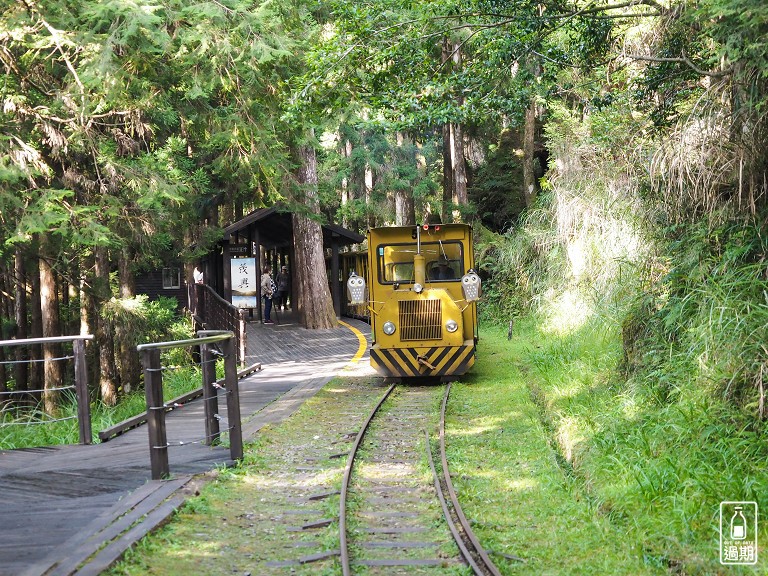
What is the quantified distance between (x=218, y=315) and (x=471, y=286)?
28.9 ft

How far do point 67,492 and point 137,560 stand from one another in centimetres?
184

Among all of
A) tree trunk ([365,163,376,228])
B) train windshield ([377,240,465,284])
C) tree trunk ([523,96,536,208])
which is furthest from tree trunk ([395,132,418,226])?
train windshield ([377,240,465,284])

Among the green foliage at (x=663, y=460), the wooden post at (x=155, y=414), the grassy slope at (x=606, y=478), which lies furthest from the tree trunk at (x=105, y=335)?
the wooden post at (x=155, y=414)

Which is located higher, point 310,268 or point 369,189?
point 369,189

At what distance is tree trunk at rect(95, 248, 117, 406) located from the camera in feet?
56.2

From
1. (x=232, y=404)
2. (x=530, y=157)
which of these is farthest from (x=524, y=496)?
(x=530, y=157)

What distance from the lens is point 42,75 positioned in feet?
50.1

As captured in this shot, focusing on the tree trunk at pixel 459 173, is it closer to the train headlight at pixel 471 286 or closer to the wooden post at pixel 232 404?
the train headlight at pixel 471 286

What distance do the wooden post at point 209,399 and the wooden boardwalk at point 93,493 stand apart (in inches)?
6.2

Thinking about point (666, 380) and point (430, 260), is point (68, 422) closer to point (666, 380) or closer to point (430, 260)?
point (430, 260)

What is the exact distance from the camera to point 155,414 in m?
7.46

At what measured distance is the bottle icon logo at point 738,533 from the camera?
5500mm

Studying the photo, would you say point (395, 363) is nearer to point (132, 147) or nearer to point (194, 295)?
point (132, 147)

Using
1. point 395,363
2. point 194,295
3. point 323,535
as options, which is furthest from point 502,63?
point 194,295
